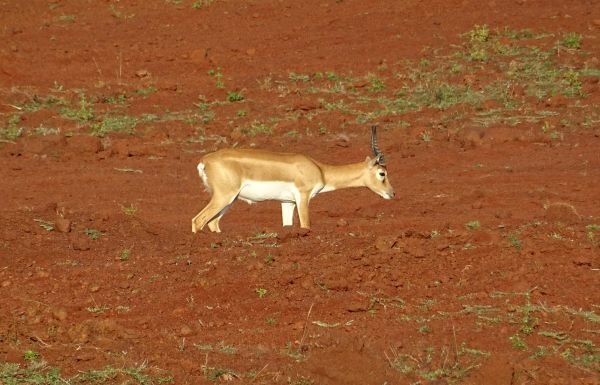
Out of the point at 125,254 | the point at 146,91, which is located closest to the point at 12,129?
the point at 146,91

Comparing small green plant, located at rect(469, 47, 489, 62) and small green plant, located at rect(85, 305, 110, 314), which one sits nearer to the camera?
small green plant, located at rect(85, 305, 110, 314)

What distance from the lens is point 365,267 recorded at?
11188 mm

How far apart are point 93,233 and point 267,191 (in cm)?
268

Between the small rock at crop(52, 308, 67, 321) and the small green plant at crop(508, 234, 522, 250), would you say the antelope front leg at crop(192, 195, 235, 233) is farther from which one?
the small rock at crop(52, 308, 67, 321)

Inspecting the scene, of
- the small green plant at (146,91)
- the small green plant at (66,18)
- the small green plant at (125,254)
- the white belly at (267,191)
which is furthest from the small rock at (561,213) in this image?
the small green plant at (66,18)

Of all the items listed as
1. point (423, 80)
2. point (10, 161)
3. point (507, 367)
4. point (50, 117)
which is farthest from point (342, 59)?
point (507, 367)

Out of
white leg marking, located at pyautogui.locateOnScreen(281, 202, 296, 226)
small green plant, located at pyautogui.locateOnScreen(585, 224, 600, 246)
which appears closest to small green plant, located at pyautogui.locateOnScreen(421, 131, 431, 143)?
white leg marking, located at pyautogui.locateOnScreen(281, 202, 296, 226)

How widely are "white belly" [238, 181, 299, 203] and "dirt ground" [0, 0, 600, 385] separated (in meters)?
0.53

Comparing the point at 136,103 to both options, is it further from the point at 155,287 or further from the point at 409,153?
the point at 155,287

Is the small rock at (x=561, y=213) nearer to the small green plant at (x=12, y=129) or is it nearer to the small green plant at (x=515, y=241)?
the small green plant at (x=515, y=241)

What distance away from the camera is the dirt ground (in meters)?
9.29

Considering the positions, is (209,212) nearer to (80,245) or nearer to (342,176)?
(342,176)

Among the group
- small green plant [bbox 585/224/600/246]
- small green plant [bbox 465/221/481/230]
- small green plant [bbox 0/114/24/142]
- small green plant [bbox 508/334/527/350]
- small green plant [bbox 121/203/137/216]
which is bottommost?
small green plant [bbox 508/334/527/350]

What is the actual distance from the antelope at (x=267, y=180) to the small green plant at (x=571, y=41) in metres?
8.29
